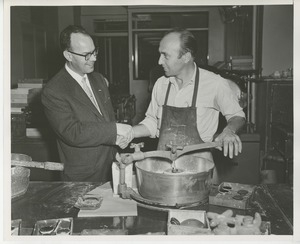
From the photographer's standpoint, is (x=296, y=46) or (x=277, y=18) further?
(x=277, y=18)

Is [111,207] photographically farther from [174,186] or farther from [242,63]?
[242,63]

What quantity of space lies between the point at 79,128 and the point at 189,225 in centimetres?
118

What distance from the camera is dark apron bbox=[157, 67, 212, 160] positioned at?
2525 mm

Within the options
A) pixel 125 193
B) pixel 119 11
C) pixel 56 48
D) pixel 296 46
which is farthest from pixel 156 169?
pixel 119 11

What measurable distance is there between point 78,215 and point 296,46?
115 cm

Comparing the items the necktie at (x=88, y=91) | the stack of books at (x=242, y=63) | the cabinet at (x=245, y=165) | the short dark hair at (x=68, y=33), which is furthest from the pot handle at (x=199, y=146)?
the stack of books at (x=242, y=63)

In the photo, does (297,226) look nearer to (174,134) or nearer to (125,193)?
(125,193)

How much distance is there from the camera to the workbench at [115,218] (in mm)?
1512

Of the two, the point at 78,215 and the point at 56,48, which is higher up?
the point at 56,48

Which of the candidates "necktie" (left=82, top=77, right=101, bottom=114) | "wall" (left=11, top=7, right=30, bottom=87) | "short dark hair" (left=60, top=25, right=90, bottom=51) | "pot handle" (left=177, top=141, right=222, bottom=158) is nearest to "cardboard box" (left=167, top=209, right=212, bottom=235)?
"pot handle" (left=177, top=141, right=222, bottom=158)

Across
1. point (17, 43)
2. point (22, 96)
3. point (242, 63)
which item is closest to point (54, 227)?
point (22, 96)

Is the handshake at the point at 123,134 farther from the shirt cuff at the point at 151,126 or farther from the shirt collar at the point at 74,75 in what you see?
the shirt collar at the point at 74,75

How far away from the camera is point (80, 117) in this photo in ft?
8.26

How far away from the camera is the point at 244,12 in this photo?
5379mm
